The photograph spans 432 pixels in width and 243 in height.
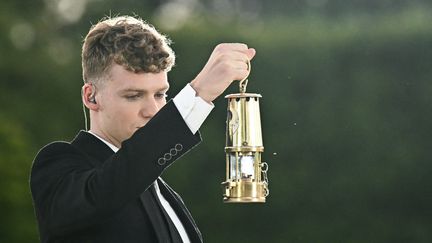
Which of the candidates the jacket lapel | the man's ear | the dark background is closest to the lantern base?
the jacket lapel

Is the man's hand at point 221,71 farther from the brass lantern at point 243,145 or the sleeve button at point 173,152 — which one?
the brass lantern at point 243,145

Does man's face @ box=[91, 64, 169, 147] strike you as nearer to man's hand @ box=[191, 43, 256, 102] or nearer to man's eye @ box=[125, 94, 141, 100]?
man's eye @ box=[125, 94, 141, 100]

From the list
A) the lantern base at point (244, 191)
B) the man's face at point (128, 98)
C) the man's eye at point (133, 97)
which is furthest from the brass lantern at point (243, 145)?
the man's eye at point (133, 97)

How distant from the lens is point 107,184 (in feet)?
10.8

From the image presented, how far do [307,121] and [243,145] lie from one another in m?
7.79

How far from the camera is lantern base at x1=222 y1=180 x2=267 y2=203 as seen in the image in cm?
394

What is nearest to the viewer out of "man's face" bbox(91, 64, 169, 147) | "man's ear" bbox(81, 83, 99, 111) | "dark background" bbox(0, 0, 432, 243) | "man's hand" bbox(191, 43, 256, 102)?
"man's hand" bbox(191, 43, 256, 102)

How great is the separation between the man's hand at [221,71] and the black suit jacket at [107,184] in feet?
0.40

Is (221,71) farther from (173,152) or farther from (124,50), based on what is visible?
(124,50)

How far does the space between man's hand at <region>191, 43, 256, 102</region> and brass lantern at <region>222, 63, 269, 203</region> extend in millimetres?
633

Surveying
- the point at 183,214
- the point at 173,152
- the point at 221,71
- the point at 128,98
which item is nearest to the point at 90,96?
the point at 128,98

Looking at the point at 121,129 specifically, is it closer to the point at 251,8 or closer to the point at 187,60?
the point at 187,60

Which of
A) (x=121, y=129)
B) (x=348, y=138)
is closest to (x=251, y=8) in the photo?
(x=348, y=138)

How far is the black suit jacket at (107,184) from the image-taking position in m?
3.29
